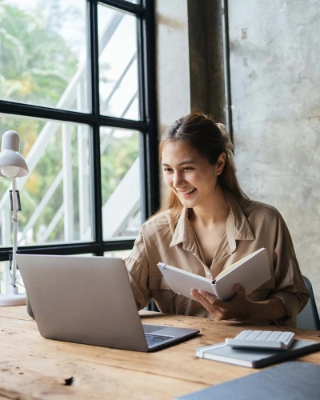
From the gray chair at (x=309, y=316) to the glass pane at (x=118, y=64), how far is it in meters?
1.70

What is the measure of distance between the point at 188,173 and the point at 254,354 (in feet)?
3.57

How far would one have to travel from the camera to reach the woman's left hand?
1.92m

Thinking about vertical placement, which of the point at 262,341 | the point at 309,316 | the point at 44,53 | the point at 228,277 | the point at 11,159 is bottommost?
the point at 309,316

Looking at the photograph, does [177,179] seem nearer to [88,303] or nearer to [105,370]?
[88,303]

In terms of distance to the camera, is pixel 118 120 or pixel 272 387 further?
pixel 118 120

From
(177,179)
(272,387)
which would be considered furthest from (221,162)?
(272,387)

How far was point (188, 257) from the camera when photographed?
2.37 meters

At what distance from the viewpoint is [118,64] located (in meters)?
3.64

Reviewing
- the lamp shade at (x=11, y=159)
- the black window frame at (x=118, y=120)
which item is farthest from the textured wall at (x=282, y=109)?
the lamp shade at (x=11, y=159)

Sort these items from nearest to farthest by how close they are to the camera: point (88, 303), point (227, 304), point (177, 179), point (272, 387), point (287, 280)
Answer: point (272, 387)
point (88, 303)
point (227, 304)
point (287, 280)
point (177, 179)

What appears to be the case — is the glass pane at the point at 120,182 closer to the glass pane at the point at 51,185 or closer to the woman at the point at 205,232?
the glass pane at the point at 51,185

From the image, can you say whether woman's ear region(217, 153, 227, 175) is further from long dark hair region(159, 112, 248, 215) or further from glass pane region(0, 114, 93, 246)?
glass pane region(0, 114, 93, 246)

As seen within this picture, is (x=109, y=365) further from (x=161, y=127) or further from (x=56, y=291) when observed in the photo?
(x=161, y=127)

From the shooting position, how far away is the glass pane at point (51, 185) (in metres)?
3.10
